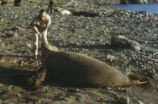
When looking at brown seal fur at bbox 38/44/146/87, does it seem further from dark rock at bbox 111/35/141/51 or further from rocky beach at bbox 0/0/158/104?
dark rock at bbox 111/35/141/51

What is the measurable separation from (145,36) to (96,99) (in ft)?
31.5

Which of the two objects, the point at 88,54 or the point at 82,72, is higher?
the point at 82,72

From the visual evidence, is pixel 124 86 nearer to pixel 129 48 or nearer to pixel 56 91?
pixel 56 91

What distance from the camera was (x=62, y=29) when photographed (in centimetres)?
1620

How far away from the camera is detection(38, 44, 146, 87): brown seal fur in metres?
6.87

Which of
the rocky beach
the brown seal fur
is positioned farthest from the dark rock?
the brown seal fur

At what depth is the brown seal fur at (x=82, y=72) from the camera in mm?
6871

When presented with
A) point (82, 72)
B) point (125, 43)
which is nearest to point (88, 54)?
point (125, 43)

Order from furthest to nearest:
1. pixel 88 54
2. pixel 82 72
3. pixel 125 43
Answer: pixel 125 43 → pixel 88 54 → pixel 82 72

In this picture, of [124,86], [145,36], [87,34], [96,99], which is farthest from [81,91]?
[145,36]

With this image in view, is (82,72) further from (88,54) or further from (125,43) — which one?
(125,43)

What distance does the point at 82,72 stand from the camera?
6.96 metres

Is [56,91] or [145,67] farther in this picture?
[145,67]

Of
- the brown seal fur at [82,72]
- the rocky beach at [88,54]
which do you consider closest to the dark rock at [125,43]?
the rocky beach at [88,54]
